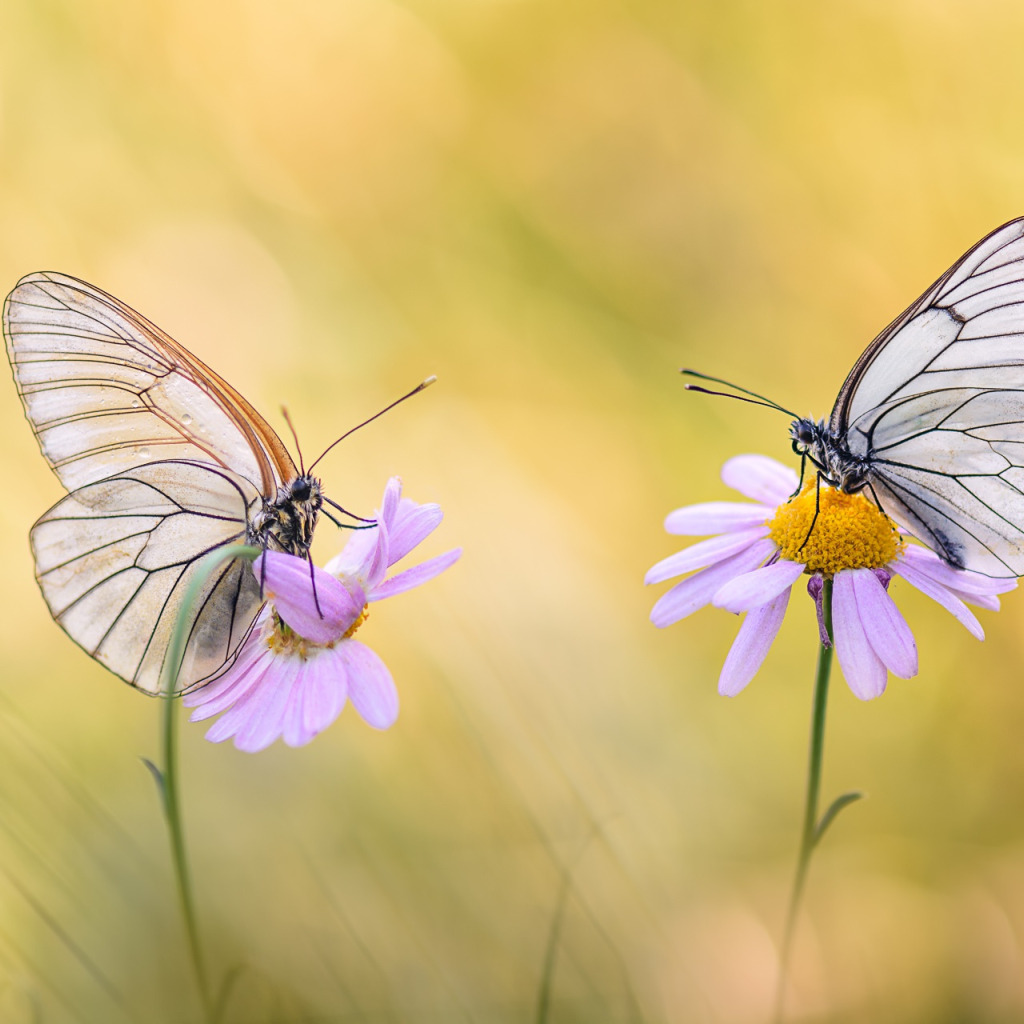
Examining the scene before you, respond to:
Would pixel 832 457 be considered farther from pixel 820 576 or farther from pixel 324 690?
pixel 324 690

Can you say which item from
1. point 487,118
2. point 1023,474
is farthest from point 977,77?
point 1023,474

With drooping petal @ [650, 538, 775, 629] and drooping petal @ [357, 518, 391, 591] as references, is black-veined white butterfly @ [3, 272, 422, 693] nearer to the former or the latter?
drooping petal @ [357, 518, 391, 591]

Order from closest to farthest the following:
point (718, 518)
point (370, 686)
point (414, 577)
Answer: point (370, 686) < point (414, 577) < point (718, 518)

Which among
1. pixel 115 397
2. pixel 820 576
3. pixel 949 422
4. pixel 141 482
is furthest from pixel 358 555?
pixel 949 422

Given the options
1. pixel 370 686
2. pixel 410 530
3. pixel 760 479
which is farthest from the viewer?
pixel 760 479

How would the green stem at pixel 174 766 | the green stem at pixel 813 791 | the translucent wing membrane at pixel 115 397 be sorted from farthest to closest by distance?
the translucent wing membrane at pixel 115 397, the green stem at pixel 813 791, the green stem at pixel 174 766

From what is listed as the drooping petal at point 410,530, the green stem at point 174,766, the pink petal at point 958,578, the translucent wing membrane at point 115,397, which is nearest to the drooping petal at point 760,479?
the pink petal at point 958,578

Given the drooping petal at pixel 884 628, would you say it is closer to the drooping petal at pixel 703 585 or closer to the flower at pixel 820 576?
the flower at pixel 820 576
